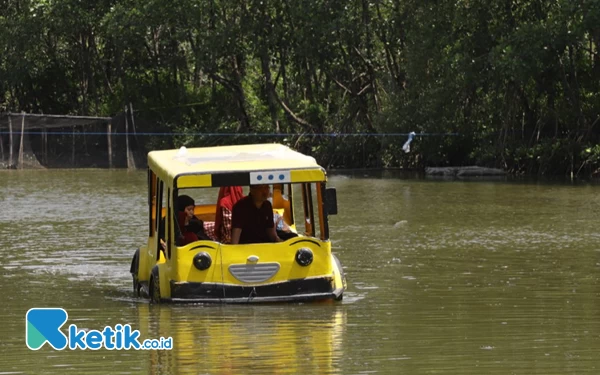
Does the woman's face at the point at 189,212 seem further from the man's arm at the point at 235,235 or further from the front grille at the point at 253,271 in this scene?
the front grille at the point at 253,271

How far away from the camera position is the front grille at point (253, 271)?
1340cm

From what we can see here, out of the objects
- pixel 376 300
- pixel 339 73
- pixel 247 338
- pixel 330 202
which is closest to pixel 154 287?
pixel 330 202

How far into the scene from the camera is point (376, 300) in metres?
14.3

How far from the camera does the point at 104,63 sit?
186 ft

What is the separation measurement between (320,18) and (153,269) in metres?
30.4

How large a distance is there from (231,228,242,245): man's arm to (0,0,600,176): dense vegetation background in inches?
857

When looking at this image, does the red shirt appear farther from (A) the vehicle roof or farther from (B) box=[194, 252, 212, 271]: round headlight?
(B) box=[194, 252, 212, 271]: round headlight

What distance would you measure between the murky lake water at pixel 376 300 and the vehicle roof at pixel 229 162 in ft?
4.68

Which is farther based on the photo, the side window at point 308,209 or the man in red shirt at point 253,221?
the side window at point 308,209

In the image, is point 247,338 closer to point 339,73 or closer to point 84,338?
point 84,338

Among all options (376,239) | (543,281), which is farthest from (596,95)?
(543,281)

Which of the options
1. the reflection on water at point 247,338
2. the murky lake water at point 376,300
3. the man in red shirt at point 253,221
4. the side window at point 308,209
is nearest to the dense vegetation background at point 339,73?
the murky lake water at point 376,300

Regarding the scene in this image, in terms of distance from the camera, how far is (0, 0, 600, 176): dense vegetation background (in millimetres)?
38281

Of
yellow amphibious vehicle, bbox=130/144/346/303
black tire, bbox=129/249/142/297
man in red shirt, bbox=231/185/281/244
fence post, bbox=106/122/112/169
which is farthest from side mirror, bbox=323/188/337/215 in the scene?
fence post, bbox=106/122/112/169
